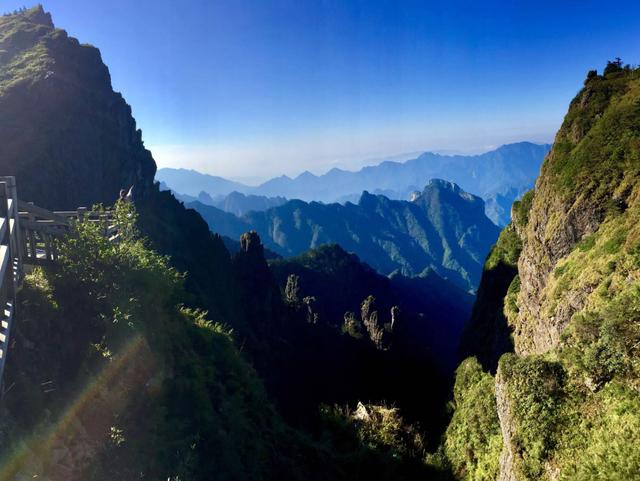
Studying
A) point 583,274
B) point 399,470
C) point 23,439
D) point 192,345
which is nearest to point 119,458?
point 23,439

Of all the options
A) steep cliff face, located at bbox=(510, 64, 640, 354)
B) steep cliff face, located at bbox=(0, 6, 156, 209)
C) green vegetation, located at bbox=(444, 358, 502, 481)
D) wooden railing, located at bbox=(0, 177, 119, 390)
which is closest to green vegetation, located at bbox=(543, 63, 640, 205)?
steep cliff face, located at bbox=(510, 64, 640, 354)

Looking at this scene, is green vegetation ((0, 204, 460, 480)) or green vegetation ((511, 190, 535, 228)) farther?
green vegetation ((511, 190, 535, 228))

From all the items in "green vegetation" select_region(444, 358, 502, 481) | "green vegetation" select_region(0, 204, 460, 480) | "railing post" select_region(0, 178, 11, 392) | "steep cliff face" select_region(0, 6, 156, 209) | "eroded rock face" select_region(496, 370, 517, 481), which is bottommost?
"green vegetation" select_region(444, 358, 502, 481)

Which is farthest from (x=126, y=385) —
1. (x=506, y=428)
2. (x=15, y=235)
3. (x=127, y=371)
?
(x=506, y=428)

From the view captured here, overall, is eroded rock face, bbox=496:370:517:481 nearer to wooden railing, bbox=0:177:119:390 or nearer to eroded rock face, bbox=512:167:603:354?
eroded rock face, bbox=512:167:603:354

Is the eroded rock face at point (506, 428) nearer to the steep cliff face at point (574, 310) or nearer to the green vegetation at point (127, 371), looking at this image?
A: the steep cliff face at point (574, 310)

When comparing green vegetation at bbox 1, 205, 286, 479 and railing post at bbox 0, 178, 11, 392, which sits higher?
railing post at bbox 0, 178, 11, 392

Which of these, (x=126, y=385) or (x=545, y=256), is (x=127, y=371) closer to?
(x=126, y=385)
